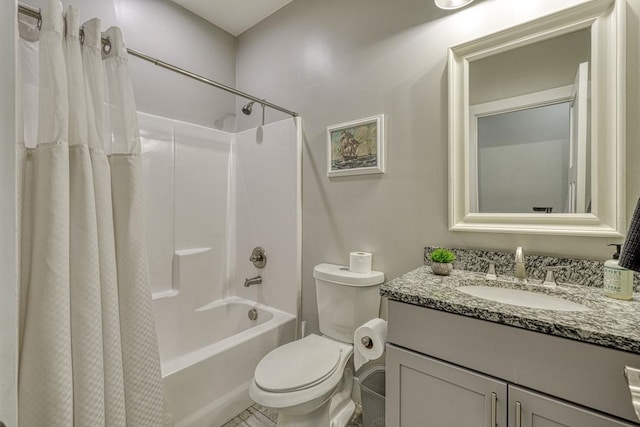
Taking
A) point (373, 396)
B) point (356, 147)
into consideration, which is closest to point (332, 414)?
point (373, 396)

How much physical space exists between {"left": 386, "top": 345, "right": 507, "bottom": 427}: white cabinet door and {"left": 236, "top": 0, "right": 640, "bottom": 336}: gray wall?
23.3 inches

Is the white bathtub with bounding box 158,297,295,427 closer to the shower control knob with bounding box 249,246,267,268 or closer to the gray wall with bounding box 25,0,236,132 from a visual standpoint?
the shower control knob with bounding box 249,246,267,268

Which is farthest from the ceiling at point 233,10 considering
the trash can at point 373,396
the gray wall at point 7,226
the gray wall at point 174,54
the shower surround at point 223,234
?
the trash can at point 373,396

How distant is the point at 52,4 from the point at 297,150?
50.1 inches

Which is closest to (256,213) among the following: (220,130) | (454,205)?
(220,130)

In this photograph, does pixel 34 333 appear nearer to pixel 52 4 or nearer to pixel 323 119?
pixel 52 4

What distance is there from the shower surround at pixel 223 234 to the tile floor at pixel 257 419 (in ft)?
0.14

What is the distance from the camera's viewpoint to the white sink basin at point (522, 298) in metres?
0.96

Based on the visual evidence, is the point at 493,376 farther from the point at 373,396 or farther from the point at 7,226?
the point at 7,226

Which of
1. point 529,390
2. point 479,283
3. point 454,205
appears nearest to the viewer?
point 529,390

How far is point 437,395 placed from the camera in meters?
0.93

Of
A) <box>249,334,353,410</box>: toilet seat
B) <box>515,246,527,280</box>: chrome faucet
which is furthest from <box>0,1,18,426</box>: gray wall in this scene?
<box>515,246,527,280</box>: chrome faucet

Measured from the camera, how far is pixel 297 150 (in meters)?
1.94

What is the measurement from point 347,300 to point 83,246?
3.80 feet
